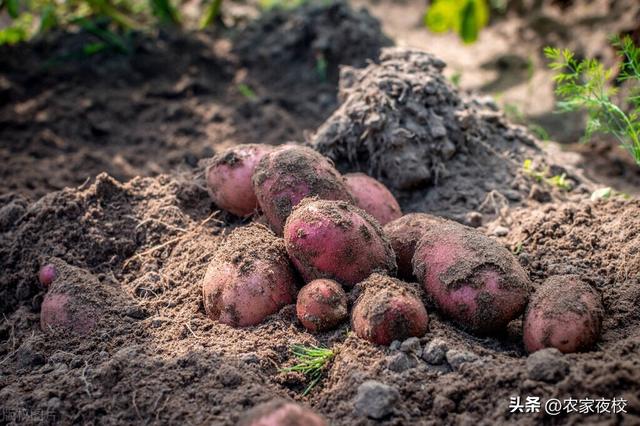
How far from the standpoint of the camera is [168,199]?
3.08 meters

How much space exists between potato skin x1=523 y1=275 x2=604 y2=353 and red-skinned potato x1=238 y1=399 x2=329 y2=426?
0.77m

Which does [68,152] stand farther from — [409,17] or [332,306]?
[409,17]

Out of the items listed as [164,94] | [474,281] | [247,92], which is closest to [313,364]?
[474,281]

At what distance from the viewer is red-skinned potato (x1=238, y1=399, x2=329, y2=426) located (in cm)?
171

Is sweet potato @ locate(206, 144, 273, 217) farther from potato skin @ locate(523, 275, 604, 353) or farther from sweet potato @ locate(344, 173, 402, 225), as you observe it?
potato skin @ locate(523, 275, 604, 353)

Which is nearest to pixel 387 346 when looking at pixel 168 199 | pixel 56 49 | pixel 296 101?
pixel 168 199

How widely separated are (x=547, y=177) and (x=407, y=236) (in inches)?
49.3

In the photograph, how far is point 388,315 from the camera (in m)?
2.11

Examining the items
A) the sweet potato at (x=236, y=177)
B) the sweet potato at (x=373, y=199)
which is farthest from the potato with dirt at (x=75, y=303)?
the sweet potato at (x=373, y=199)

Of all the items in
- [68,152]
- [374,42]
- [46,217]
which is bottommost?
[68,152]

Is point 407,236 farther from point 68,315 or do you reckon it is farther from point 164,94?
point 164,94

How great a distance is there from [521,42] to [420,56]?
2469 mm

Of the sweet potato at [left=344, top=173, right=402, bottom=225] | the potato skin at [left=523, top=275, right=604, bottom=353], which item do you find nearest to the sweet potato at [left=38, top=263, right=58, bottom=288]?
the sweet potato at [left=344, top=173, right=402, bottom=225]

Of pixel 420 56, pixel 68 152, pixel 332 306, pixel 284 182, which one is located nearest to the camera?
pixel 332 306
